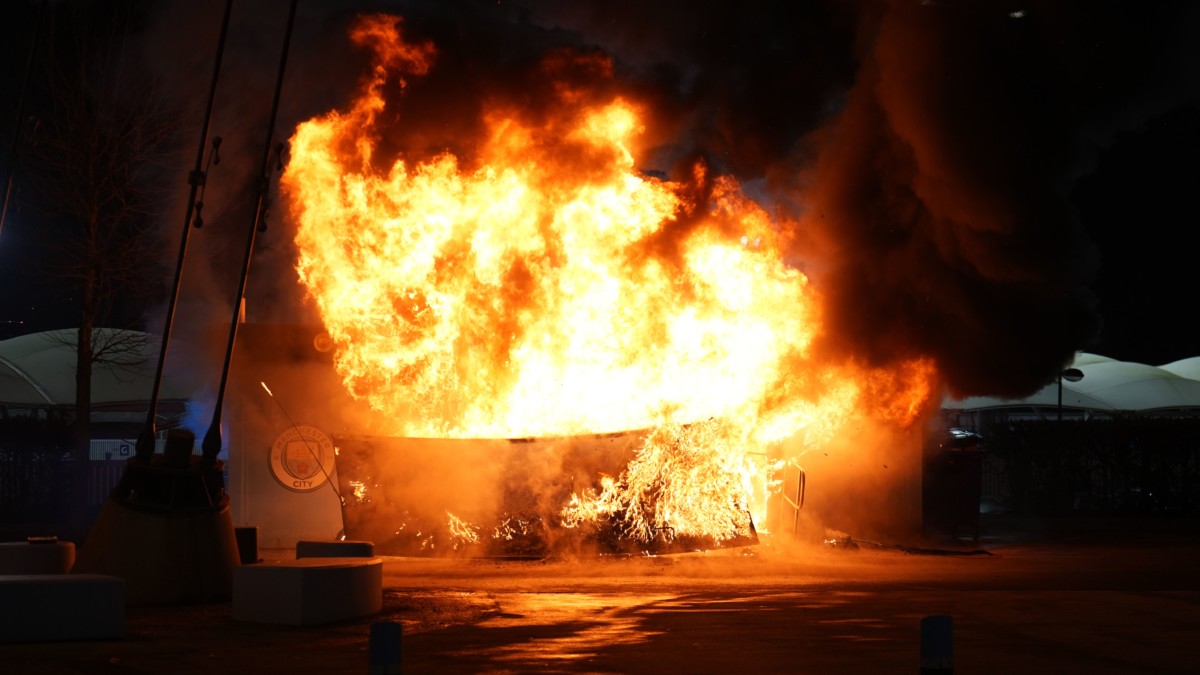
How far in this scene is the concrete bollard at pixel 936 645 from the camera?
7.16 m

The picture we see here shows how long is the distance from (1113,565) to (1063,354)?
3.99 meters

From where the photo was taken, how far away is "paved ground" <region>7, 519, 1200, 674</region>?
33.6 feet

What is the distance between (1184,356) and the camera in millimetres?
66250

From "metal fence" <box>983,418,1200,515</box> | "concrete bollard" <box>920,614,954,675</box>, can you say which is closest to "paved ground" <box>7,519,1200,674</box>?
"concrete bollard" <box>920,614,954,675</box>

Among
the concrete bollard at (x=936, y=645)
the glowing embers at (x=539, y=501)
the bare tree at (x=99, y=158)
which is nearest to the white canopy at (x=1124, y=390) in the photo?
the glowing embers at (x=539, y=501)

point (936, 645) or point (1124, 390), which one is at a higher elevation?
point (1124, 390)

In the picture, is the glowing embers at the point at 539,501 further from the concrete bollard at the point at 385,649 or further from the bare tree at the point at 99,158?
the concrete bollard at the point at 385,649

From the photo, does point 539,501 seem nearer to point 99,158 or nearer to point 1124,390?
point 99,158

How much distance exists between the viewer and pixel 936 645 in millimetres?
7180

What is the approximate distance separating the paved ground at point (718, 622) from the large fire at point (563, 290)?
276 centimetres

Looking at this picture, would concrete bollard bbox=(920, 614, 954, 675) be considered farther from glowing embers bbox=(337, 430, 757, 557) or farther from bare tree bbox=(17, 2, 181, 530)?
bare tree bbox=(17, 2, 181, 530)

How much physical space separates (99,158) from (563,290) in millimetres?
10530

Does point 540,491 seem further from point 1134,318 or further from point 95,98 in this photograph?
point 1134,318

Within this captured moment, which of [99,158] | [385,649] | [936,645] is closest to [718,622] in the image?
[936,645]
